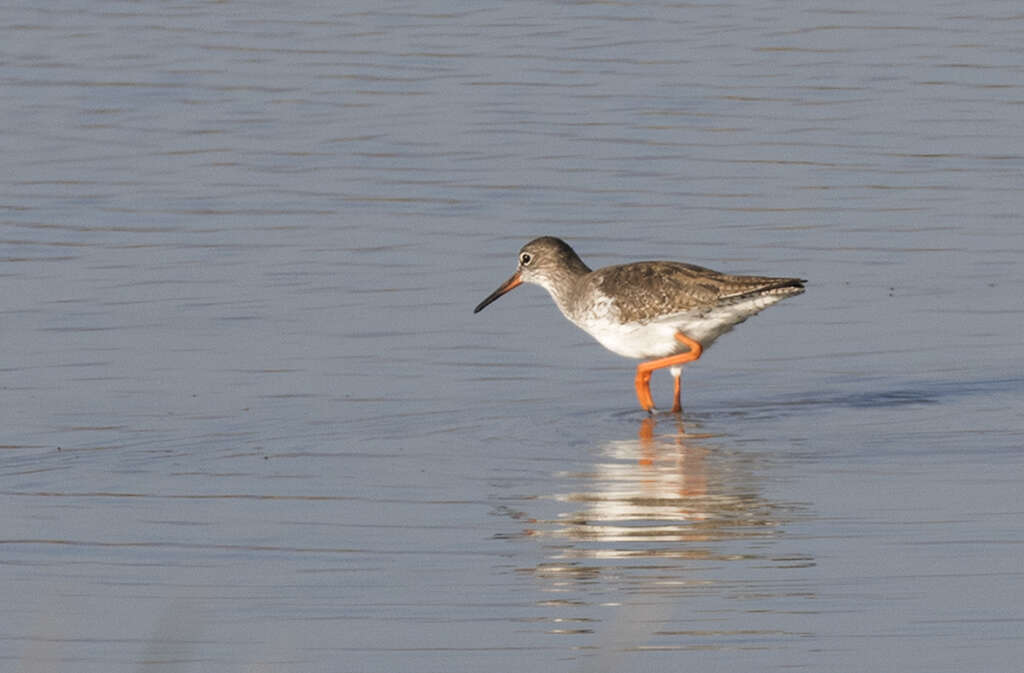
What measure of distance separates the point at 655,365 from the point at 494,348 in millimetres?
1160

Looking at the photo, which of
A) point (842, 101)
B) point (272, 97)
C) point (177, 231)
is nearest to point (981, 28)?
point (842, 101)

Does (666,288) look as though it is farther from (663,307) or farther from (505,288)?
(505,288)

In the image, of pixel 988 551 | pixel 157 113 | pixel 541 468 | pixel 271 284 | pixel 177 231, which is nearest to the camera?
pixel 988 551

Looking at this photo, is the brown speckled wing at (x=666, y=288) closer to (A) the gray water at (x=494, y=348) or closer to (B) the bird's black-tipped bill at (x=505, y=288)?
(A) the gray water at (x=494, y=348)

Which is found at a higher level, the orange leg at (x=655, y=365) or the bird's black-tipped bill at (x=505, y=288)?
the bird's black-tipped bill at (x=505, y=288)

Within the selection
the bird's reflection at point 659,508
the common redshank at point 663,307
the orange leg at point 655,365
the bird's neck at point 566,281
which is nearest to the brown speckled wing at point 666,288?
the common redshank at point 663,307

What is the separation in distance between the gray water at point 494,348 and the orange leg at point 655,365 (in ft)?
0.34

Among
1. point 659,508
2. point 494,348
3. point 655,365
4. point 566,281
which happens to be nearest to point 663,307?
point 655,365

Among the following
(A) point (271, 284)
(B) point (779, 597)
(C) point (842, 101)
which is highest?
(C) point (842, 101)

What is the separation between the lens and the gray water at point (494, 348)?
29.3 feet

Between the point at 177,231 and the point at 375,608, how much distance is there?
8.34 meters

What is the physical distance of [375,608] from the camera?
8.93 meters

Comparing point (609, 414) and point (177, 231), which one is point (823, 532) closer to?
point (609, 414)

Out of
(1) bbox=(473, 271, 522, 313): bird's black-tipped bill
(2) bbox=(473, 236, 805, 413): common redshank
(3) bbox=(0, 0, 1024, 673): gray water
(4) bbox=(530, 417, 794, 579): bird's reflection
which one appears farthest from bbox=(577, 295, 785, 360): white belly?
(4) bbox=(530, 417, 794, 579): bird's reflection
